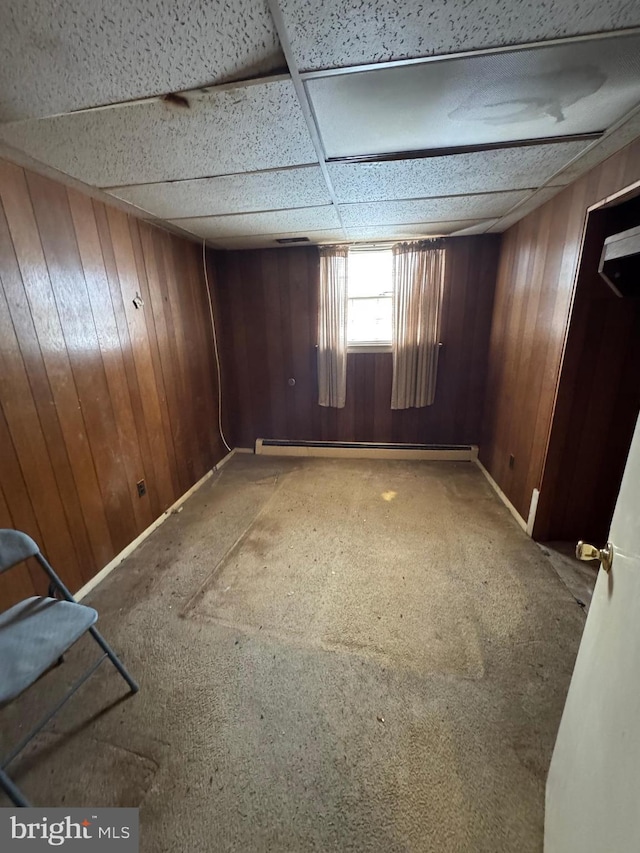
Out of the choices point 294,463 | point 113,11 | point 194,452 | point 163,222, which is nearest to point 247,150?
point 113,11

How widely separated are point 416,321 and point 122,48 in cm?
264

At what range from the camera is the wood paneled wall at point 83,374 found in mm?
1442

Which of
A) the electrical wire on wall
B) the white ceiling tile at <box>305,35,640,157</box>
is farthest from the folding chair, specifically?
the electrical wire on wall

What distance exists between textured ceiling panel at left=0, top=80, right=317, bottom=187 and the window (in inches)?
71.3

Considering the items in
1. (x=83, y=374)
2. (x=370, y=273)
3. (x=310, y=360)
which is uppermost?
(x=370, y=273)

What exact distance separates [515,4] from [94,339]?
83.2 inches

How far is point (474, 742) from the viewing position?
3.64 ft

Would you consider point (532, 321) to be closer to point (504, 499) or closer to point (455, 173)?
point (455, 173)

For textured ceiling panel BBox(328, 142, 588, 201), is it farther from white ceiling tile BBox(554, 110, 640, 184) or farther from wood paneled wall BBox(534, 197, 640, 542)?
wood paneled wall BBox(534, 197, 640, 542)

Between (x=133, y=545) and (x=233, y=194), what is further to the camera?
(x=133, y=545)

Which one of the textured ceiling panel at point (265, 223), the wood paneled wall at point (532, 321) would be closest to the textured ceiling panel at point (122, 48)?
the textured ceiling panel at point (265, 223)

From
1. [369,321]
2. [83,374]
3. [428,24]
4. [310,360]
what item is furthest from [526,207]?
[83,374]

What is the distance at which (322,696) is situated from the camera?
1263 mm

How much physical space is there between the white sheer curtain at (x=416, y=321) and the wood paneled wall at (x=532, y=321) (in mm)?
517
